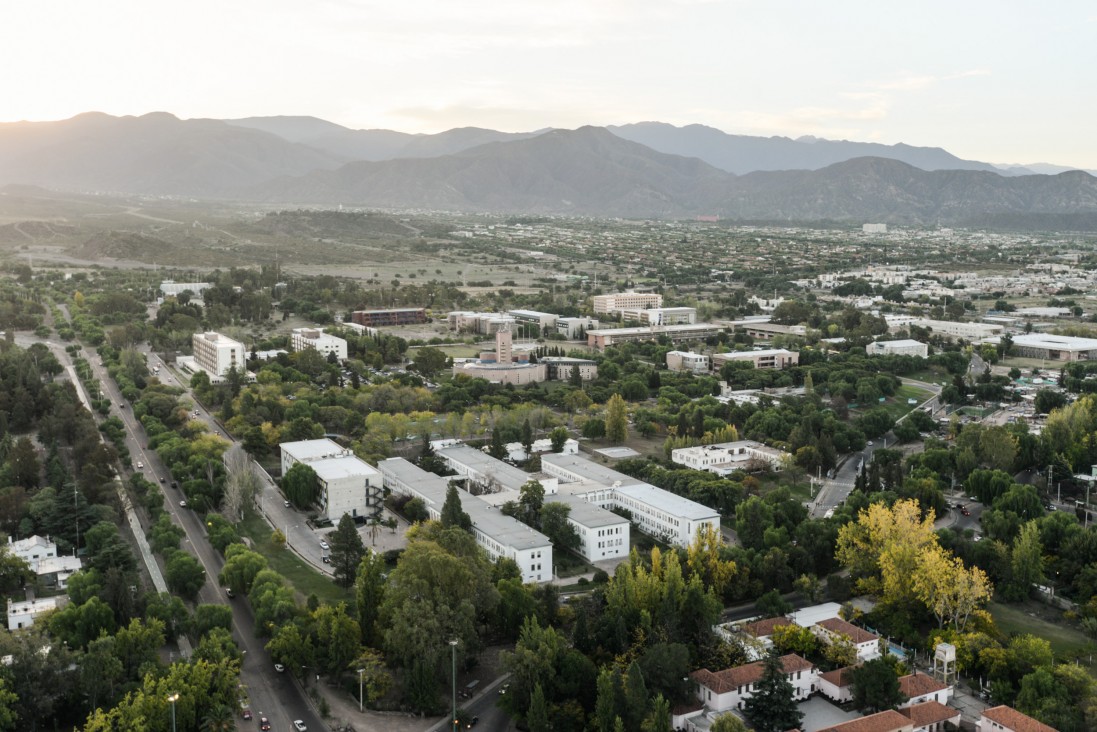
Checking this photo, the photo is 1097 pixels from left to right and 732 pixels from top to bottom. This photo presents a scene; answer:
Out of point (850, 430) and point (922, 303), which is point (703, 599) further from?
point (922, 303)

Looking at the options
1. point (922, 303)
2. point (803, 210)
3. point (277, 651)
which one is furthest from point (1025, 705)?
point (803, 210)

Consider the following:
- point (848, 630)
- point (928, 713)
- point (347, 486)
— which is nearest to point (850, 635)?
point (848, 630)

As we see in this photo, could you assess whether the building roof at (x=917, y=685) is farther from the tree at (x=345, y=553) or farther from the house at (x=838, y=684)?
the tree at (x=345, y=553)

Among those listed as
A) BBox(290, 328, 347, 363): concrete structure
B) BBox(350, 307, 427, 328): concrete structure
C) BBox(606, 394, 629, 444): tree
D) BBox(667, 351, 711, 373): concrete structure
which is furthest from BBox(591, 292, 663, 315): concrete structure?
BBox(606, 394, 629, 444): tree

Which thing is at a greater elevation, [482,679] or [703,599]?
[703,599]

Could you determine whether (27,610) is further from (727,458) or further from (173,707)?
(727,458)

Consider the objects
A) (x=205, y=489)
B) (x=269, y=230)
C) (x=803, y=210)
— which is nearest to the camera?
(x=205, y=489)
